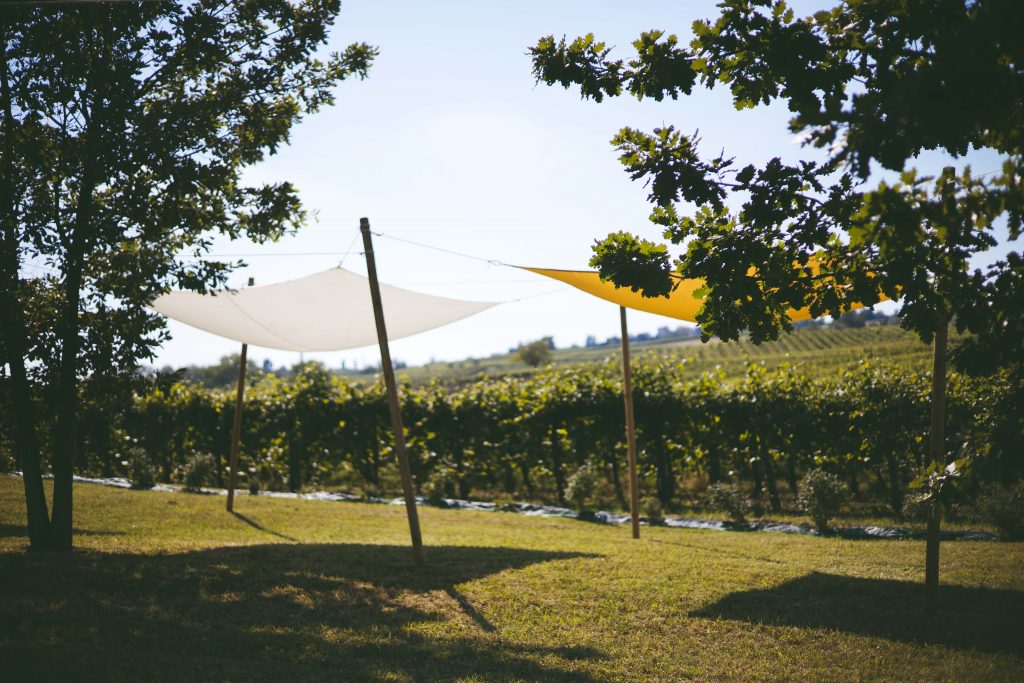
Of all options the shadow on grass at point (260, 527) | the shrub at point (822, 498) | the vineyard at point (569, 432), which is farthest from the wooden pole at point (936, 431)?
the shadow on grass at point (260, 527)

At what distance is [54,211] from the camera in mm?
4793

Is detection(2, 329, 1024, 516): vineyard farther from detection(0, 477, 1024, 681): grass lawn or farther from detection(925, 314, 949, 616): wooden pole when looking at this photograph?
detection(925, 314, 949, 616): wooden pole

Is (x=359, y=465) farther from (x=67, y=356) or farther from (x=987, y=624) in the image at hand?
(x=987, y=624)

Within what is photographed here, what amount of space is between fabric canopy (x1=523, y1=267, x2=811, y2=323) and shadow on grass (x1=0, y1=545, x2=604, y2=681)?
10.4 feet

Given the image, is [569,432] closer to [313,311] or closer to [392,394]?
[313,311]

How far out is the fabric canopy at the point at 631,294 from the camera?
262 inches

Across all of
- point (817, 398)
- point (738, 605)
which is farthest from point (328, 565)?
point (817, 398)

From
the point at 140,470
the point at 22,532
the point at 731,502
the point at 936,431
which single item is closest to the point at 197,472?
the point at 140,470

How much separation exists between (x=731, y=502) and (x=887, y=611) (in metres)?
4.12

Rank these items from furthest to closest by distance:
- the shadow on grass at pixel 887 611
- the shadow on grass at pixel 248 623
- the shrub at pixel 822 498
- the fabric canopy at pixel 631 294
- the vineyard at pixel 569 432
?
1. the vineyard at pixel 569 432
2. the shrub at pixel 822 498
3. the fabric canopy at pixel 631 294
4. the shadow on grass at pixel 887 611
5. the shadow on grass at pixel 248 623

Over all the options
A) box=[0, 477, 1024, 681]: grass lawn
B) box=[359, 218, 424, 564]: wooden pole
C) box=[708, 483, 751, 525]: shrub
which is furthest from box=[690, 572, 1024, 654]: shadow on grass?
box=[708, 483, 751, 525]: shrub

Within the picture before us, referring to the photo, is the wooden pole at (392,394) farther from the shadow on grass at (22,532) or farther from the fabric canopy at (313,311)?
the shadow on grass at (22,532)

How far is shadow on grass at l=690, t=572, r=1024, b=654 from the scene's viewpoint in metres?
3.89

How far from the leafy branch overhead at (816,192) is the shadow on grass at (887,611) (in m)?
2.25
